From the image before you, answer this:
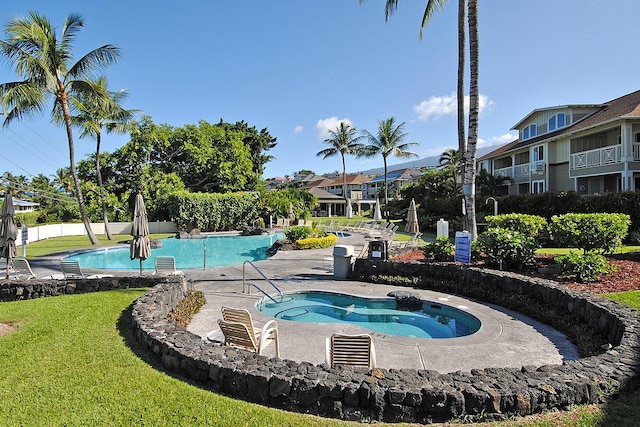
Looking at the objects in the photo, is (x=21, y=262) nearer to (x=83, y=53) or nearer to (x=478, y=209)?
(x=83, y=53)

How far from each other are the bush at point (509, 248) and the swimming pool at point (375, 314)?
3.30 meters

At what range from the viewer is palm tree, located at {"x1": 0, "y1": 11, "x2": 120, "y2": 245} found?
17.4 meters

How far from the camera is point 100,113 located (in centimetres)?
2439

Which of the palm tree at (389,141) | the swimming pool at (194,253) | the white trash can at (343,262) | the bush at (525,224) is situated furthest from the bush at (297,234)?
the palm tree at (389,141)

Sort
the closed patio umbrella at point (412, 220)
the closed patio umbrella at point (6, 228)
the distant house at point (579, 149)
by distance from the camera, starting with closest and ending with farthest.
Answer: the closed patio umbrella at point (6, 228) < the distant house at point (579, 149) < the closed patio umbrella at point (412, 220)

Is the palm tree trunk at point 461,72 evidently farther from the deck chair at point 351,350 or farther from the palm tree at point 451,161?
the palm tree at point 451,161

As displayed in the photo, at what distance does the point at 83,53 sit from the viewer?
65.0 ft

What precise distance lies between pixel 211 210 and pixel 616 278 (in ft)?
89.2

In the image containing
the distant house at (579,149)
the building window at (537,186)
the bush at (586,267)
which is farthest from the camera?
the building window at (537,186)

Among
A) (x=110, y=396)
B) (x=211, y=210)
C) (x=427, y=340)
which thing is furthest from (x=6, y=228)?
(x=211, y=210)

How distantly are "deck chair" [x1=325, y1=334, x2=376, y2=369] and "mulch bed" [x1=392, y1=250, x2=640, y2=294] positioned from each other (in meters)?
7.01

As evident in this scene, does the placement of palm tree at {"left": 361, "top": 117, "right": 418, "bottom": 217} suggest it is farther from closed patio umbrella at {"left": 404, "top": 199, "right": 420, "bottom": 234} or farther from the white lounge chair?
the white lounge chair

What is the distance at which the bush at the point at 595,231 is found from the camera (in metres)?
11.2

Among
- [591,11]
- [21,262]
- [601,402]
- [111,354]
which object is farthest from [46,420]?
[591,11]
